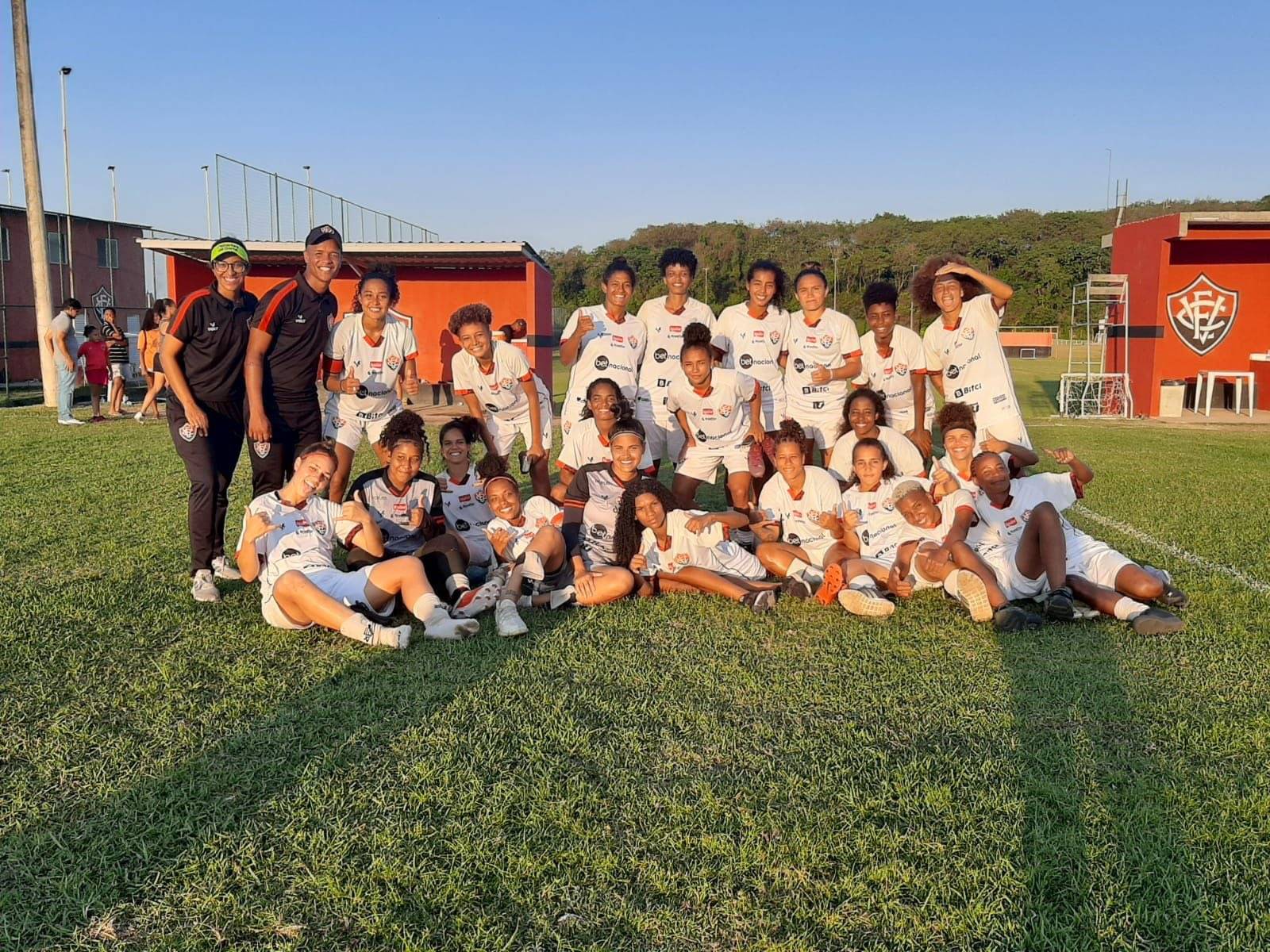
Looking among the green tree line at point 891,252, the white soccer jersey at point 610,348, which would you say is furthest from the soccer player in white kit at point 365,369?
the green tree line at point 891,252

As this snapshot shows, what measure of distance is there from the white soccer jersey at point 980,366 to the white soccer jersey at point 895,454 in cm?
42

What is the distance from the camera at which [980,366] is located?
5.91m

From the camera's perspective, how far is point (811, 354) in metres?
6.71

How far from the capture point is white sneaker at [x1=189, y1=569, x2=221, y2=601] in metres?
5.06

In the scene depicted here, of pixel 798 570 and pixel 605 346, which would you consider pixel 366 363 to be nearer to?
pixel 605 346

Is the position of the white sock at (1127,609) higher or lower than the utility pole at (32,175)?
lower

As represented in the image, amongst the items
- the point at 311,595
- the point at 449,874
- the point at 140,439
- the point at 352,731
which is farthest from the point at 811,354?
the point at 140,439

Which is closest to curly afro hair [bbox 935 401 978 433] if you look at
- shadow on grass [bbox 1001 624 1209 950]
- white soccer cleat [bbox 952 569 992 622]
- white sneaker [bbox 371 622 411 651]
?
white soccer cleat [bbox 952 569 992 622]

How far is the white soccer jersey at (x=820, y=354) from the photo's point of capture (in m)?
6.70

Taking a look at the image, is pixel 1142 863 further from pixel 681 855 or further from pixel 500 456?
pixel 500 456

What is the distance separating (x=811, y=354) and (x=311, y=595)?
150 inches

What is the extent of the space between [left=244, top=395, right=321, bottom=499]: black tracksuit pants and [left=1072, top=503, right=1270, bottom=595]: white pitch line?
5.40 meters

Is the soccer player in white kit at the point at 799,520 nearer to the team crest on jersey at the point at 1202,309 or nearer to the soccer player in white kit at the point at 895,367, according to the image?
the soccer player in white kit at the point at 895,367

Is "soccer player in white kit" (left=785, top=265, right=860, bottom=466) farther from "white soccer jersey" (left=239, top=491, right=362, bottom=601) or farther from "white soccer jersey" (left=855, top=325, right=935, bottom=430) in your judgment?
"white soccer jersey" (left=239, top=491, right=362, bottom=601)
